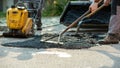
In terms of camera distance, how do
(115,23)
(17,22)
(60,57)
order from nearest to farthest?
(60,57) < (115,23) < (17,22)

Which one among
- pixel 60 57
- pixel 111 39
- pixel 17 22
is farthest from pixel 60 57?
pixel 17 22

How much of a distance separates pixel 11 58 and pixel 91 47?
1.31 meters

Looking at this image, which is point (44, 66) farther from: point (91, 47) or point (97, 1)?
point (97, 1)

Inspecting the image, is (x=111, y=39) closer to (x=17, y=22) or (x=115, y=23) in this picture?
(x=115, y=23)

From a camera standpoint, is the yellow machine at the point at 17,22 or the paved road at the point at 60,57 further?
the yellow machine at the point at 17,22

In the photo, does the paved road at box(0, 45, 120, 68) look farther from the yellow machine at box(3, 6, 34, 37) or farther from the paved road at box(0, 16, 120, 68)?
the yellow machine at box(3, 6, 34, 37)

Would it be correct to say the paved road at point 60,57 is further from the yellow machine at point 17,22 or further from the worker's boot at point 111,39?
the yellow machine at point 17,22

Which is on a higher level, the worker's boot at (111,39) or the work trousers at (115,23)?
the work trousers at (115,23)

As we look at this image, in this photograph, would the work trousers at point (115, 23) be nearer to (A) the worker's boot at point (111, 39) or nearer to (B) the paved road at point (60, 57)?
(A) the worker's boot at point (111, 39)

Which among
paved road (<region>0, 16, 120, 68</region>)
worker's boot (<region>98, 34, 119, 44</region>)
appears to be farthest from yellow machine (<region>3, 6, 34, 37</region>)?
worker's boot (<region>98, 34, 119, 44</region>)

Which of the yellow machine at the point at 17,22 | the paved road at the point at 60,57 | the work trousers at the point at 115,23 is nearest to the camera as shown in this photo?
the paved road at the point at 60,57

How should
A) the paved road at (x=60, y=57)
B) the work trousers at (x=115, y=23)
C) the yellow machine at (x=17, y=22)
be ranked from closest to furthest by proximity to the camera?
1. the paved road at (x=60, y=57)
2. the work trousers at (x=115, y=23)
3. the yellow machine at (x=17, y=22)

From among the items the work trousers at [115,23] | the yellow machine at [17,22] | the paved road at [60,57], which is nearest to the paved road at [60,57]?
the paved road at [60,57]

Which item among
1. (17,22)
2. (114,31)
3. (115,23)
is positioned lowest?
(17,22)
